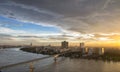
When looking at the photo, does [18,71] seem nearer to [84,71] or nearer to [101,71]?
[84,71]

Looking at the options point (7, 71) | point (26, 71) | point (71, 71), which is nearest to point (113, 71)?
point (71, 71)

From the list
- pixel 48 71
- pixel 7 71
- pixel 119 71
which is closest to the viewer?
pixel 7 71

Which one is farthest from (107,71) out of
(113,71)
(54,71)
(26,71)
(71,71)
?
(26,71)

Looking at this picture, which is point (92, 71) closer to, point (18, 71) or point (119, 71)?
point (119, 71)

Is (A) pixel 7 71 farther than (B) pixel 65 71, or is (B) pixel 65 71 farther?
(B) pixel 65 71

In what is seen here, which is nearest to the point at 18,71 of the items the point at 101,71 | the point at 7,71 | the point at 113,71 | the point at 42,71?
the point at 7,71

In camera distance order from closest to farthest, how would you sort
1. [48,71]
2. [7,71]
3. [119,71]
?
[7,71]
[48,71]
[119,71]

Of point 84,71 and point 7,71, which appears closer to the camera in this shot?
point 7,71

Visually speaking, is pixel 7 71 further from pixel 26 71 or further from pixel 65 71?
pixel 65 71
